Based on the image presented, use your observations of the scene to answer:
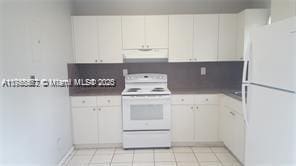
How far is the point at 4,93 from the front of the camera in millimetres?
1604

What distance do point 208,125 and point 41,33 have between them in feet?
8.40

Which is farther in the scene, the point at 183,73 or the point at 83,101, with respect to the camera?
the point at 183,73

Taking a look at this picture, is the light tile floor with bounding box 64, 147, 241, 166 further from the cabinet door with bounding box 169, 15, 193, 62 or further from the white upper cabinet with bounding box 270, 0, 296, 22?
the white upper cabinet with bounding box 270, 0, 296, 22

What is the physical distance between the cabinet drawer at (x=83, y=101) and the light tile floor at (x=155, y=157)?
69cm

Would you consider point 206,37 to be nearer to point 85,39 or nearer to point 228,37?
point 228,37

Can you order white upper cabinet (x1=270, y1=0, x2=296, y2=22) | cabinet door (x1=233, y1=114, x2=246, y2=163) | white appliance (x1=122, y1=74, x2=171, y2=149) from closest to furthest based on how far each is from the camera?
white upper cabinet (x1=270, y1=0, x2=296, y2=22) → cabinet door (x1=233, y1=114, x2=246, y2=163) → white appliance (x1=122, y1=74, x2=171, y2=149)

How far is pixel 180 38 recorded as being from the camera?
3.26 m

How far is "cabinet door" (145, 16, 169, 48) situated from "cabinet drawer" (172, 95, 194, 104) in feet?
2.67

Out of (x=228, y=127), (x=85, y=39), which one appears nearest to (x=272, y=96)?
(x=228, y=127)

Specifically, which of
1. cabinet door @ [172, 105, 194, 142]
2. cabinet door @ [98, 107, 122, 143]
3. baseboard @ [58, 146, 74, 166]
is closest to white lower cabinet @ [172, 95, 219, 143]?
cabinet door @ [172, 105, 194, 142]

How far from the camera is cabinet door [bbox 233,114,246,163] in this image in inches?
97.7

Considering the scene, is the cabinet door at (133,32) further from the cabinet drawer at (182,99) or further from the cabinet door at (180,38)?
the cabinet drawer at (182,99)

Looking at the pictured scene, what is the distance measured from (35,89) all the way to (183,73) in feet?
7.69

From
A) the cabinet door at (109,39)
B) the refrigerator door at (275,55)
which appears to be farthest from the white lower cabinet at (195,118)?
the refrigerator door at (275,55)
